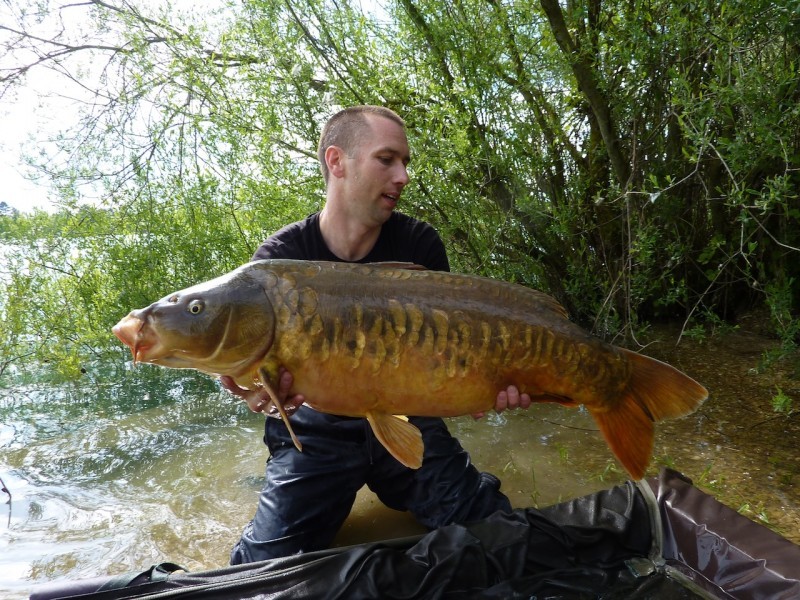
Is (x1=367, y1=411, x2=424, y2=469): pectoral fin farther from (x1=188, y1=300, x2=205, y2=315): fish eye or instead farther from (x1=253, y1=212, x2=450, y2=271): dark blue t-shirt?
(x1=253, y1=212, x2=450, y2=271): dark blue t-shirt

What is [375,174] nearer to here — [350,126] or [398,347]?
[350,126]

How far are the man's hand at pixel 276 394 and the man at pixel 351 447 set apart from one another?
289 mm

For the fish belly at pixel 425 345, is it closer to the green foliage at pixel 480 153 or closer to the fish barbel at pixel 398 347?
the fish barbel at pixel 398 347

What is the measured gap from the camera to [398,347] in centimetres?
125

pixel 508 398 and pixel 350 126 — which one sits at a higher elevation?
pixel 350 126

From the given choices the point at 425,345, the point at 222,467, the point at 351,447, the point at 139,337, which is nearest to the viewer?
the point at 139,337

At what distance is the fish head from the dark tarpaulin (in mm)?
502

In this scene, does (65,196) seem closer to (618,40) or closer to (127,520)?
(127,520)

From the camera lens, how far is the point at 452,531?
1.39 metres

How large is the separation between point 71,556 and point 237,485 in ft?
1.94

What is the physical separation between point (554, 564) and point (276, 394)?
0.81m

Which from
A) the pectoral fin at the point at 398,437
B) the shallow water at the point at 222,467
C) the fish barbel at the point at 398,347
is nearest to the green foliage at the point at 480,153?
the shallow water at the point at 222,467

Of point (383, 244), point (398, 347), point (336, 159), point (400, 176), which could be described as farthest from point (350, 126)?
point (398, 347)

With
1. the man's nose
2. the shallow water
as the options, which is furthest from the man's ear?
the shallow water
